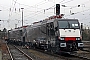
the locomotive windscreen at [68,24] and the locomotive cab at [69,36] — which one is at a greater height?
the locomotive windscreen at [68,24]

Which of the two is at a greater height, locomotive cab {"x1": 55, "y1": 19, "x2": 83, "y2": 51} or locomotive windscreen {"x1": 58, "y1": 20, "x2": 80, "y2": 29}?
locomotive windscreen {"x1": 58, "y1": 20, "x2": 80, "y2": 29}

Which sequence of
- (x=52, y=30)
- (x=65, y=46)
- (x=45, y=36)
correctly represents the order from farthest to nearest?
(x=45, y=36) → (x=52, y=30) → (x=65, y=46)

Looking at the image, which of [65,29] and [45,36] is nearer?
[65,29]

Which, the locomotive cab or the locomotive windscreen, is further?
the locomotive windscreen

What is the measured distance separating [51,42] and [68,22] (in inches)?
103

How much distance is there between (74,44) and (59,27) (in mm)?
1963

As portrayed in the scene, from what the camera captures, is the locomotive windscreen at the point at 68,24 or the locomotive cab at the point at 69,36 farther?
the locomotive windscreen at the point at 68,24

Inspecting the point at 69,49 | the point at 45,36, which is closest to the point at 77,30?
the point at 69,49

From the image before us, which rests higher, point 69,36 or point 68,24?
point 68,24

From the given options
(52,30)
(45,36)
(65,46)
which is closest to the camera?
(65,46)

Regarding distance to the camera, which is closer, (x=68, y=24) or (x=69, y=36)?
(x=69, y=36)

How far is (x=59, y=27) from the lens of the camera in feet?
69.7

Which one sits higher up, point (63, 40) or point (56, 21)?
point (56, 21)

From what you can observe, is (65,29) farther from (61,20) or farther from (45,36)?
(45,36)
